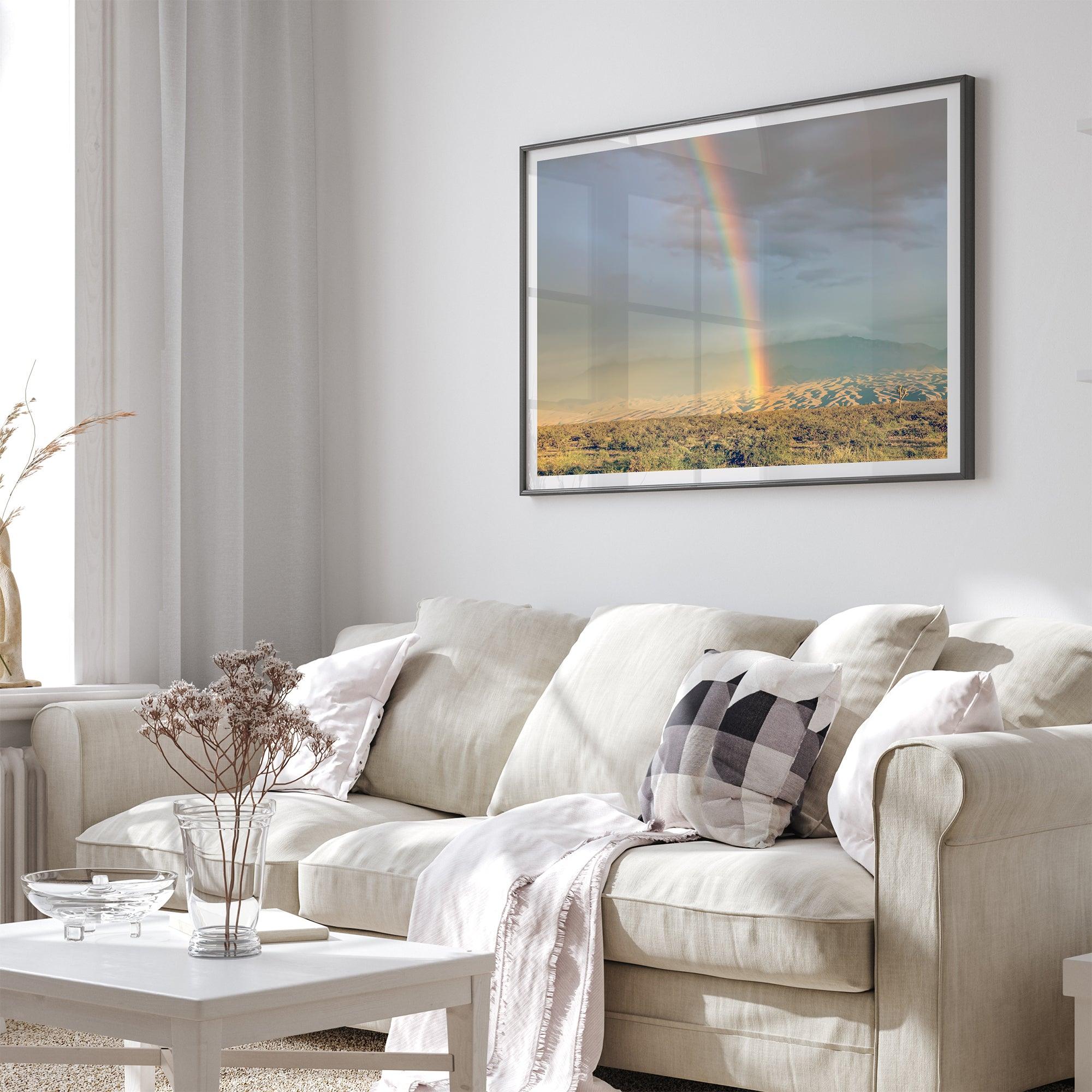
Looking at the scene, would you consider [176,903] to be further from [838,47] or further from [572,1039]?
[838,47]

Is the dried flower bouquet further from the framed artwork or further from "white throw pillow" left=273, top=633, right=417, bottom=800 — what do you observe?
the framed artwork

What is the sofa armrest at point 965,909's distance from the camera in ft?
7.89

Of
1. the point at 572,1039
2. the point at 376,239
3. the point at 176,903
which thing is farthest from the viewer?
the point at 376,239

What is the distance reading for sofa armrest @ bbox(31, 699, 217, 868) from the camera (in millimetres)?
3566

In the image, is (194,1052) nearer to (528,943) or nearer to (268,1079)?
(528,943)

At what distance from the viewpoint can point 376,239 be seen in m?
4.64

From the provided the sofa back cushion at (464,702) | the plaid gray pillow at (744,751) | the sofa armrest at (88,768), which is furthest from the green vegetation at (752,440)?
the sofa armrest at (88,768)

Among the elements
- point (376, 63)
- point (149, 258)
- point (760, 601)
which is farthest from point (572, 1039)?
point (376, 63)

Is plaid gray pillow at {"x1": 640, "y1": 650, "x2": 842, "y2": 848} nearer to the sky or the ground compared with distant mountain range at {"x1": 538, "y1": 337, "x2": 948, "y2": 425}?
nearer to the ground

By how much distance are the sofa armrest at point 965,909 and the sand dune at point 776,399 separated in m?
1.18

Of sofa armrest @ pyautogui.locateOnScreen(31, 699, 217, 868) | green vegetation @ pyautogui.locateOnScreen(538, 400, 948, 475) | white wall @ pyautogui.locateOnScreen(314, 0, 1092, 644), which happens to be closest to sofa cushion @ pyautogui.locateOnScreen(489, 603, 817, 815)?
white wall @ pyautogui.locateOnScreen(314, 0, 1092, 644)

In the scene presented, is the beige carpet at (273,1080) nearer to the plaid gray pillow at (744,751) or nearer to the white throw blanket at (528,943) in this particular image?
the white throw blanket at (528,943)

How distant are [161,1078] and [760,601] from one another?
175cm

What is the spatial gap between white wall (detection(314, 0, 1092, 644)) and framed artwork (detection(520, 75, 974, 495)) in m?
0.06
